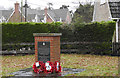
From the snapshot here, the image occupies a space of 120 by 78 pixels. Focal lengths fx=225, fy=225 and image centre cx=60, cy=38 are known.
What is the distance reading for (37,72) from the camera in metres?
9.16

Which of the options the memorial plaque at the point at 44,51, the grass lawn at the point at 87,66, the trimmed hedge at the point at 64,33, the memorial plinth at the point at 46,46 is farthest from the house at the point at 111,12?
the memorial plaque at the point at 44,51

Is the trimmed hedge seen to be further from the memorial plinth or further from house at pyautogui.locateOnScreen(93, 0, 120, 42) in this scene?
the memorial plinth

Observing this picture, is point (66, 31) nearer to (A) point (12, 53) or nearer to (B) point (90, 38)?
(B) point (90, 38)

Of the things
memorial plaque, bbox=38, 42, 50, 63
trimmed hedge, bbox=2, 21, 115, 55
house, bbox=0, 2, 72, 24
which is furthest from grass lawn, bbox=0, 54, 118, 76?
house, bbox=0, 2, 72, 24

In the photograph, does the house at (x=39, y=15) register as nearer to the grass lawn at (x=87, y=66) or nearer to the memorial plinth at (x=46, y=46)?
the grass lawn at (x=87, y=66)

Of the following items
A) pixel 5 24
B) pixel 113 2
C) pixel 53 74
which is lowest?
pixel 53 74

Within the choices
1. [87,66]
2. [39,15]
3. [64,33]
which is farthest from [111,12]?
[39,15]

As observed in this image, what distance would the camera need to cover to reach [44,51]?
31.1 feet

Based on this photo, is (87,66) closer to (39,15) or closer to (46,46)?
(46,46)

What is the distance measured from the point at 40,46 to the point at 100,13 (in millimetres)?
16849

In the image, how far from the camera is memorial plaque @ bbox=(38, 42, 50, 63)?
31.0 feet

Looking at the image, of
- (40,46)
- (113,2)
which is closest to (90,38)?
(113,2)

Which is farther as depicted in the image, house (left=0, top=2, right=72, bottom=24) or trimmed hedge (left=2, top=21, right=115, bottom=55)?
house (left=0, top=2, right=72, bottom=24)

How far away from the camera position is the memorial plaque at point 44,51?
945cm
